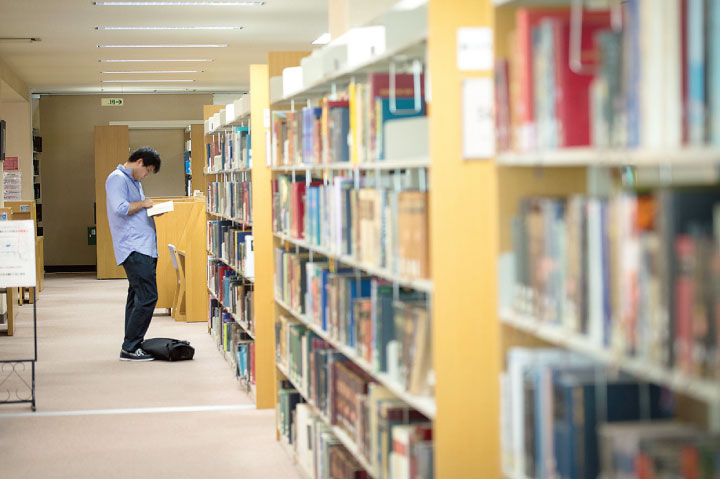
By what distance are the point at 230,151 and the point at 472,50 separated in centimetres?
585

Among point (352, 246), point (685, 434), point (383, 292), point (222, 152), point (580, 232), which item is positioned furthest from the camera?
point (222, 152)

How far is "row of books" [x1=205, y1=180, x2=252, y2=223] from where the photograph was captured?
7152mm

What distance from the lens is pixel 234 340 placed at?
25.1ft

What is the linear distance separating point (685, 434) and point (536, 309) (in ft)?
1.58

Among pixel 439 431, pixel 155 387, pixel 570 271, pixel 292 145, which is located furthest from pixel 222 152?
pixel 570 271

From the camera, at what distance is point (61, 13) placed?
10031 mm

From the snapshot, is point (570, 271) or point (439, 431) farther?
point (439, 431)

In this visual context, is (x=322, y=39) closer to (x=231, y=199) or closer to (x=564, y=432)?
(x=231, y=199)

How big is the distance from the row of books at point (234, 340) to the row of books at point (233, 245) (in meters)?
0.50

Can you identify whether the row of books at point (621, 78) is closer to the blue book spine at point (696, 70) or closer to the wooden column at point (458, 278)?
the blue book spine at point (696, 70)

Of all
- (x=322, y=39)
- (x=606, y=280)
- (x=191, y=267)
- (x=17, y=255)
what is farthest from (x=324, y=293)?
(x=322, y=39)

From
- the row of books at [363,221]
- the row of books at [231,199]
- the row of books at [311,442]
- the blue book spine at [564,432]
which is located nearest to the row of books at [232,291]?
the row of books at [231,199]

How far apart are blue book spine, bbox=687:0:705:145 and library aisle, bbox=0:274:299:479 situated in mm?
3686

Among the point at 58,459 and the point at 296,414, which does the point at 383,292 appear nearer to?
the point at 296,414
